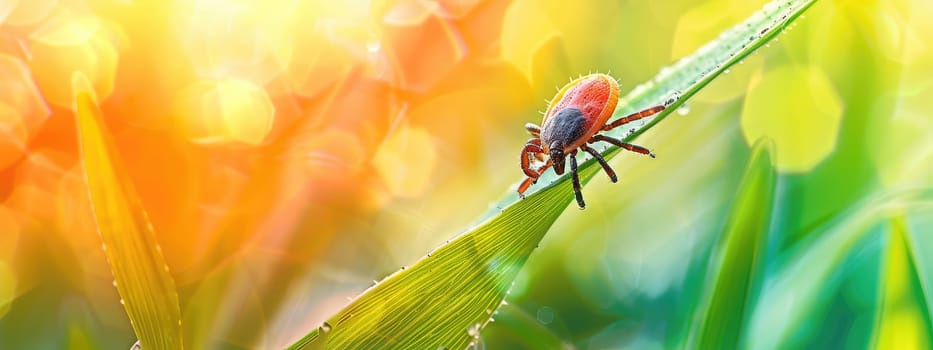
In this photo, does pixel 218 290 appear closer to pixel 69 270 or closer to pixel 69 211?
pixel 69 270

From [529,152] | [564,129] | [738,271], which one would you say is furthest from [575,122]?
[738,271]

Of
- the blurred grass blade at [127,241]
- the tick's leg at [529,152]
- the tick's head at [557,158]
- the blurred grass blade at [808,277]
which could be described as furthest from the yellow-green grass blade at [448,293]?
the blurred grass blade at [808,277]

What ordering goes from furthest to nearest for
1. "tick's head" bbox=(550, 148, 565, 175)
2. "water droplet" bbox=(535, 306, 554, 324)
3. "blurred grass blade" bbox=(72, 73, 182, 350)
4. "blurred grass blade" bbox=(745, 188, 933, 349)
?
"water droplet" bbox=(535, 306, 554, 324)
"blurred grass blade" bbox=(745, 188, 933, 349)
"tick's head" bbox=(550, 148, 565, 175)
"blurred grass blade" bbox=(72, 73, 182, 350)

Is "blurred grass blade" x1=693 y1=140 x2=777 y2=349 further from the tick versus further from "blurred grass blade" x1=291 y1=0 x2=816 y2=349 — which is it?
"blurred grass blade" x1=291 y1=0 x2=816 y2=349

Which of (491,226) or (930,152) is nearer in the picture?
(491,226)

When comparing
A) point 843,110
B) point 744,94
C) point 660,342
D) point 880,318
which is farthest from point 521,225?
point 744,94

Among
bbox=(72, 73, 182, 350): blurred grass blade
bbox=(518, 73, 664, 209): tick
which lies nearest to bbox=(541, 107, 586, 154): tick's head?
bbox=(518, 73, 664, 209): tick
